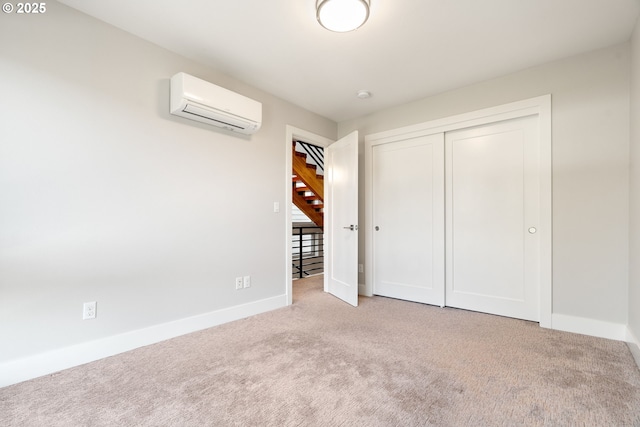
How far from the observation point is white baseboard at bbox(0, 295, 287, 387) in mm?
1731

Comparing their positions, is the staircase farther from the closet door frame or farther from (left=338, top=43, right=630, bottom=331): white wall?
(left=338, top=43, right=630, bottom=331): white wall

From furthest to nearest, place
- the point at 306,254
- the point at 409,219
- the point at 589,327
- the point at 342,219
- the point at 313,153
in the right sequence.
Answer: the point at 306,254 → the point at 313,153 → the point at 342,219 → the point at 409,219 → the point at 589,327

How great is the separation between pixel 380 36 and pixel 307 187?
348cm

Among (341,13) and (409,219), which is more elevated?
(341,13)

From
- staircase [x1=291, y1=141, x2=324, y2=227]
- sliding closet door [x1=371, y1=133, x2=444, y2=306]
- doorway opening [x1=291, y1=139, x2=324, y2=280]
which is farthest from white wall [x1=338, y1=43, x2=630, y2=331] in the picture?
staircase [x1=291, y1=141, x2=324, y2=227]

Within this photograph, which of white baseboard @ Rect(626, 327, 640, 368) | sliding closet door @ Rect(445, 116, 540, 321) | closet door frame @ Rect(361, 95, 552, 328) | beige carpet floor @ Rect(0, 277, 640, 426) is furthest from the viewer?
sliding closet door @ Rect(445, 116, 540, 321)

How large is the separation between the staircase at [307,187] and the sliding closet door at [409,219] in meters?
1.77

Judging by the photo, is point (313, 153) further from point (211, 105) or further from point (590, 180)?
point (590, 180)

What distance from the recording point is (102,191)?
6.72 feet

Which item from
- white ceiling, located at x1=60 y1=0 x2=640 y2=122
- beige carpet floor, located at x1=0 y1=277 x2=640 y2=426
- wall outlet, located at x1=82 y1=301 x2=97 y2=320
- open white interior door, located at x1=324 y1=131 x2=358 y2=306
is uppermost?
white ceiling, located at x1=60 y1=0 x2=640 y2=122

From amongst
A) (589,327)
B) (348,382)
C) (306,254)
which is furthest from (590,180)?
(306,254)

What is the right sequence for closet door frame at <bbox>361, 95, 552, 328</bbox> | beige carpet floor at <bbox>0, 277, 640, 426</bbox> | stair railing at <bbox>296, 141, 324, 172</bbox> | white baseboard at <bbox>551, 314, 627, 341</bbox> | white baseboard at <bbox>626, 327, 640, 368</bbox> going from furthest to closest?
1. stair railing at <bbox>296, 141, 324, 172</bbox>
2. closet door frame at <bbox>361, 95, 552, 328</bbox>
3. white baseboard at <bbox>551, 314, 627, 341</bbox>
4. white baseboard at <bbox>626, 327, 640, 368</bbox>
5. beige carpet floor at <bbox>0, 277, 640, 426</bbox>

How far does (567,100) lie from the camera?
2.52 meters

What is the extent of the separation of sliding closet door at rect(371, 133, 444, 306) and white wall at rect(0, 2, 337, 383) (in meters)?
1.76
